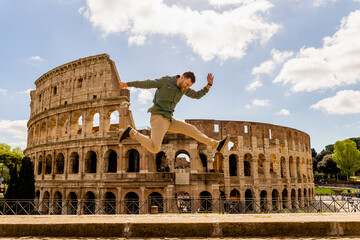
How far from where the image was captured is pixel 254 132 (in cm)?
2820

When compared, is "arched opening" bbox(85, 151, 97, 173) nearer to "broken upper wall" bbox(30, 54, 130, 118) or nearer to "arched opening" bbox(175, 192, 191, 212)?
"broken upper wall" bbox(30, 54, 130, 118)

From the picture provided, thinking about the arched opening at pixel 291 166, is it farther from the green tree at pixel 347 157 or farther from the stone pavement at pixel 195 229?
the green tree at pixel 347 157

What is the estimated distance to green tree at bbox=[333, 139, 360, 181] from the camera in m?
58.6

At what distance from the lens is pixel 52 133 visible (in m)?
28.8

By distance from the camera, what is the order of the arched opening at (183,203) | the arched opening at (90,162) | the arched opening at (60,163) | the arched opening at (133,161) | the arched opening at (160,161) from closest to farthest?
the arched opening at (183,203), the arched opening at (90,162), the arched opening at (160,161), the arched opening at (133,161), the arched opening at (60,163)

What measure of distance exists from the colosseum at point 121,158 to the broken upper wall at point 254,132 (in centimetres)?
10

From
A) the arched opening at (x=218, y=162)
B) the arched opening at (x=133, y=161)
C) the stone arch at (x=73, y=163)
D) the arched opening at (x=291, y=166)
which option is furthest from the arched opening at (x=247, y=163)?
the stone arch at (x=73, y=163)

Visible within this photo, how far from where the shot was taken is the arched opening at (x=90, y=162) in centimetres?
2512

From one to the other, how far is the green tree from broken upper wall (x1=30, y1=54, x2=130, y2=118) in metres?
54.9

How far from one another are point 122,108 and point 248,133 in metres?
13.2

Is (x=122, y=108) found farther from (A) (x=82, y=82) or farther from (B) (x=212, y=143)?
(B) (x=212, y=143)

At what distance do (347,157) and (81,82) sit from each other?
191 feet

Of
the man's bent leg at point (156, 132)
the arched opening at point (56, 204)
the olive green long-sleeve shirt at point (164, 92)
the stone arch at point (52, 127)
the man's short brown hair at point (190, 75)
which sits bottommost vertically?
the arched opening at point (56, 204)

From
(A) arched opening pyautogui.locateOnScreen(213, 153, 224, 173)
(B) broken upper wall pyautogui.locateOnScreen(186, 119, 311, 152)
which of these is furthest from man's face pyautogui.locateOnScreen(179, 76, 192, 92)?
(A) arched opening pyautogui.locateOnScreen(213, 153, 224, 173)
